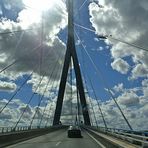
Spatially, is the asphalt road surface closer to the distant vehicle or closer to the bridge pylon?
the distant vehicle

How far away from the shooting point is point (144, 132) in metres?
21.5

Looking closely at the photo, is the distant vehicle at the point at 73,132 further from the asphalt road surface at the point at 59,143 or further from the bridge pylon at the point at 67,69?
the bridge pylon at the point at 67,69

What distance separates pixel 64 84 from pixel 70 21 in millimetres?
12152

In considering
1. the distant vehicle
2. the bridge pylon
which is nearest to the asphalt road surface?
the distant vehicle

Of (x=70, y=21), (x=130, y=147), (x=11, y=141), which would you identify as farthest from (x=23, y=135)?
(x=70, y=21)

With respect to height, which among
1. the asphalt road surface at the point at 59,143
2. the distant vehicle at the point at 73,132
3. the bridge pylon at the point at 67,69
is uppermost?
the bridge pylon at the point at 67,69

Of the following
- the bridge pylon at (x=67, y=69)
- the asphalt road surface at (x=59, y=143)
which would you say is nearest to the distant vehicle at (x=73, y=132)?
the asphalt road surface at (x=59, y=143)

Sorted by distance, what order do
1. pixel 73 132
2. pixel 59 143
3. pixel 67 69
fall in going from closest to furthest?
pixel 59 143
pixel 73 132
pixel 67 69

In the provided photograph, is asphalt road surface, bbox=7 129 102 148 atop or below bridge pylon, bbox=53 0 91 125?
below

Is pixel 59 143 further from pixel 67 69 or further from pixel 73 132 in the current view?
pixel 67 69

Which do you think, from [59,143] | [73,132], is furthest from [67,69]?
[59,143]

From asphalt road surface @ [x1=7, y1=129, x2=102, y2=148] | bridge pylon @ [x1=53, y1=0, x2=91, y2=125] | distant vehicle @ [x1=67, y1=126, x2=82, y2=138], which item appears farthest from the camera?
bridge pylon @ [x1=53, y1=0, x2=91, y2=125]

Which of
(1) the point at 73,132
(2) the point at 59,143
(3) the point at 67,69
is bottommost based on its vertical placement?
(2) the point at 59,143

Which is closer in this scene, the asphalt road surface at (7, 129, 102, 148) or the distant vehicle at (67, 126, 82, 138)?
the asphalt road surface at (7, 129, 102, 148)
